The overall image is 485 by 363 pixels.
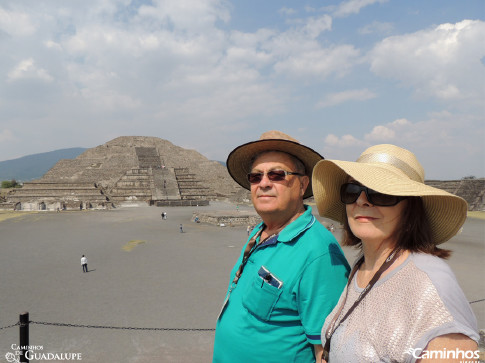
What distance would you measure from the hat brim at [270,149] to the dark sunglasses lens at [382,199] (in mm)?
665

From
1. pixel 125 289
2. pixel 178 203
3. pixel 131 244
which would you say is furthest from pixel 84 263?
pixel 178 203

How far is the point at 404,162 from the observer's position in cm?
152

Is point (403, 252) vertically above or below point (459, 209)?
below

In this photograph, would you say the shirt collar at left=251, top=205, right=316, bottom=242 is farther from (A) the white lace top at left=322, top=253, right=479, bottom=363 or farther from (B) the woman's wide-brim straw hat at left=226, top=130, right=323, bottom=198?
(A) the white lace top at left=322, top=253, right=479, bottom=363

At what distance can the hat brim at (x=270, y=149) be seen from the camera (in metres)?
2.06

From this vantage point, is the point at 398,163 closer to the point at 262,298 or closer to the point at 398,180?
the point at 398,180

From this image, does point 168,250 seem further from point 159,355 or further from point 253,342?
point 253,342

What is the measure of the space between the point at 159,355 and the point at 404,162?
4.88 m

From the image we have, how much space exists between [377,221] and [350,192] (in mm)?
187

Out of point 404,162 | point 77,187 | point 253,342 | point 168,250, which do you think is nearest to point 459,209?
point 404,162

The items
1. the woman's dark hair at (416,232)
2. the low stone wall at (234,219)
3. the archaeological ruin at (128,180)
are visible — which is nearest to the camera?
the woman's dark hair at (416,232)

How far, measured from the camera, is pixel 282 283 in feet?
5.46

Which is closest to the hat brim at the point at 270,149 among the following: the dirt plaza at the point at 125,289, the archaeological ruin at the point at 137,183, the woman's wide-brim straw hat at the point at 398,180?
the woman's wide-brim straw hat at the point at 398,180

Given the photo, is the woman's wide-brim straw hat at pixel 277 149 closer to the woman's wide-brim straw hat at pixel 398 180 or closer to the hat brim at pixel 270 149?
the hat brim at pixel 270 149
